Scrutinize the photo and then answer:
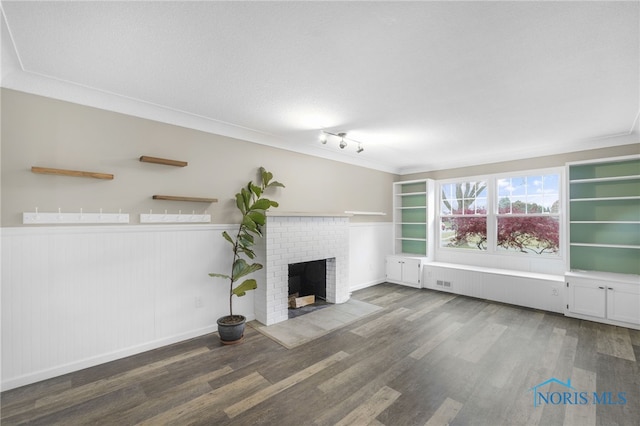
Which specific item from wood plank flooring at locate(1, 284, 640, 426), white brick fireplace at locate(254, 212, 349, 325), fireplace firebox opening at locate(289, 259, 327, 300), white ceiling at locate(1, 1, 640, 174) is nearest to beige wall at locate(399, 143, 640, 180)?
white ceiling at locate(1, 1, 640, 174)

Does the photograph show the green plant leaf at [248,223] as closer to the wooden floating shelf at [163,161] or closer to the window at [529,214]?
the wooden floating shelf at [163,161]

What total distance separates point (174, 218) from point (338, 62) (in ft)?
7.90

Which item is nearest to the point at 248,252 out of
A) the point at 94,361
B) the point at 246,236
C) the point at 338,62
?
the point at 246,236

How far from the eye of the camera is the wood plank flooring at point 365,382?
6.52ft

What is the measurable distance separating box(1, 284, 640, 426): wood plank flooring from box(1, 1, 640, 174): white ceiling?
8.47ft

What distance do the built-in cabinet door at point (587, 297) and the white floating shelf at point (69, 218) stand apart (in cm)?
574

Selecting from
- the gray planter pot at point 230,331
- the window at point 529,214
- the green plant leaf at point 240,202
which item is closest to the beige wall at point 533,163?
the window at point 529,214

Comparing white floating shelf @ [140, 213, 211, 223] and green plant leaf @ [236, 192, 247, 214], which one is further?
green plant leaf @ [236, 192, 247, 214]

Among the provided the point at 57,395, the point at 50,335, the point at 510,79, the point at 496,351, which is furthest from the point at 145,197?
the point at 496,351

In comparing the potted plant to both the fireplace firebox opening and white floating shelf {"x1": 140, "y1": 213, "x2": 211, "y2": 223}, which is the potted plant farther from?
the fireplace firebox opening

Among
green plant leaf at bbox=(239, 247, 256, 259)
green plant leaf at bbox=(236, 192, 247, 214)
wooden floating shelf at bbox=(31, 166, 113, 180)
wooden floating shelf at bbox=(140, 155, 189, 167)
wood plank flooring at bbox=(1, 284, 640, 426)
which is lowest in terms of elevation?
wood plank flooring at bbox=(1, 284, 640, 426)

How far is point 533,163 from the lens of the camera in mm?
4695

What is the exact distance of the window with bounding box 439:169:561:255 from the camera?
15.1ft

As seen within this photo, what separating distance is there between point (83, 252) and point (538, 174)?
6423 millimetres
